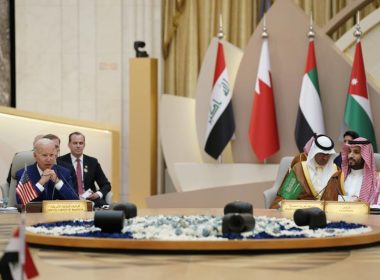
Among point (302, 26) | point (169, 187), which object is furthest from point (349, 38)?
point (169, 187)

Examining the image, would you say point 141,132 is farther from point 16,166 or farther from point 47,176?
point 47,176

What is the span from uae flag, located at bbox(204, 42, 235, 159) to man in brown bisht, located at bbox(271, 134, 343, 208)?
3.86 meters

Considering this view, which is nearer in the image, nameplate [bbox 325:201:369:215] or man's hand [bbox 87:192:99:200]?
nameplate [bbox 325:201:369:215]

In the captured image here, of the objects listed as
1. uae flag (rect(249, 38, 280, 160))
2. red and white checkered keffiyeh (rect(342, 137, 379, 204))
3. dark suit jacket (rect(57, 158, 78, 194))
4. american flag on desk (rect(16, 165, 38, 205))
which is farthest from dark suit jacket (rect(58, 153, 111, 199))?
uae flag (rect(249, 38, 280, 160))

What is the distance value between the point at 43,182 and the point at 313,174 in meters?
2.50

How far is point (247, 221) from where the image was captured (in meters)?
3.77

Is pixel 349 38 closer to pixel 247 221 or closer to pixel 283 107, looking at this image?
pixel 283 107

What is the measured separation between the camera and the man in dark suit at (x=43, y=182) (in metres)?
6.84

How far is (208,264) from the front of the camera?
131 inches

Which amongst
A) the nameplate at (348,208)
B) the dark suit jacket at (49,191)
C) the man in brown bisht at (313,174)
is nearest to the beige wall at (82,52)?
the man in brown bisht at (313,174)

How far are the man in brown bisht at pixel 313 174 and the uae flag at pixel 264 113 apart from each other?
11.8ft

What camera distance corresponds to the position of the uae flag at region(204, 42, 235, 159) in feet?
39.2

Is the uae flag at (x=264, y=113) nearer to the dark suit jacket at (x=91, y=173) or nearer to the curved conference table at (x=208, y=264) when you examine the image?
the dark suit jacket at (x=91, y=173)

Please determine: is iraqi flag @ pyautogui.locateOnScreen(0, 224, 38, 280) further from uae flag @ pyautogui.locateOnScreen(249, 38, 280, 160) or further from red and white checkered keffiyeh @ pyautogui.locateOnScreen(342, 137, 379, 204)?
uae flag @ pyautogui.locateOnScreen(249, 38, 280, 160)
